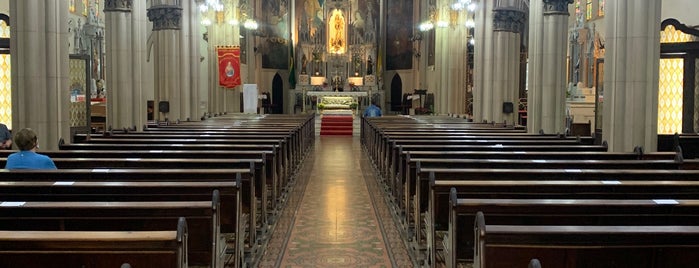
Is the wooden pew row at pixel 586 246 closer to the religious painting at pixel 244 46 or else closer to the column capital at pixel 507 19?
the column capital at pixel 507 19

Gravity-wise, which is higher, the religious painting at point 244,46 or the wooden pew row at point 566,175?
the religious painting at point 244,46

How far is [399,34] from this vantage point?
45.6m

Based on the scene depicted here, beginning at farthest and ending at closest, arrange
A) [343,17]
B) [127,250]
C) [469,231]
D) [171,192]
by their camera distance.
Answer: [343,17], [171,192], [469,231], [127,250]

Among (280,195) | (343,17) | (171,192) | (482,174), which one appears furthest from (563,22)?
(343,17)

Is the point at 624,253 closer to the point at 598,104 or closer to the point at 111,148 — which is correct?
the point at 111,148

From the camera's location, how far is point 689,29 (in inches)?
558

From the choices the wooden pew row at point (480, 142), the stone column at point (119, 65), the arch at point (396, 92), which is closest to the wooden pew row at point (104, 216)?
the wooden pew row at point (480, 142)

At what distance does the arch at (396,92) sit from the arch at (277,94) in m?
7.68

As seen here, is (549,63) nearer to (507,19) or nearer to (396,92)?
(507,19)

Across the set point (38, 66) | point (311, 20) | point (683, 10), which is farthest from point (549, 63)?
point (311, 20)

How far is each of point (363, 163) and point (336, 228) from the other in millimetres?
9217

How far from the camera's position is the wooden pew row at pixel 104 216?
191 inches

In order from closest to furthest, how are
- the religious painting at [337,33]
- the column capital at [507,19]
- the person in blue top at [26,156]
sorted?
1. the person in blue top at [26,156]
2. the column capital at [507,19]
3. the religious painting at [337,33]

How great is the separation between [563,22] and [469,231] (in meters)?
13.9
